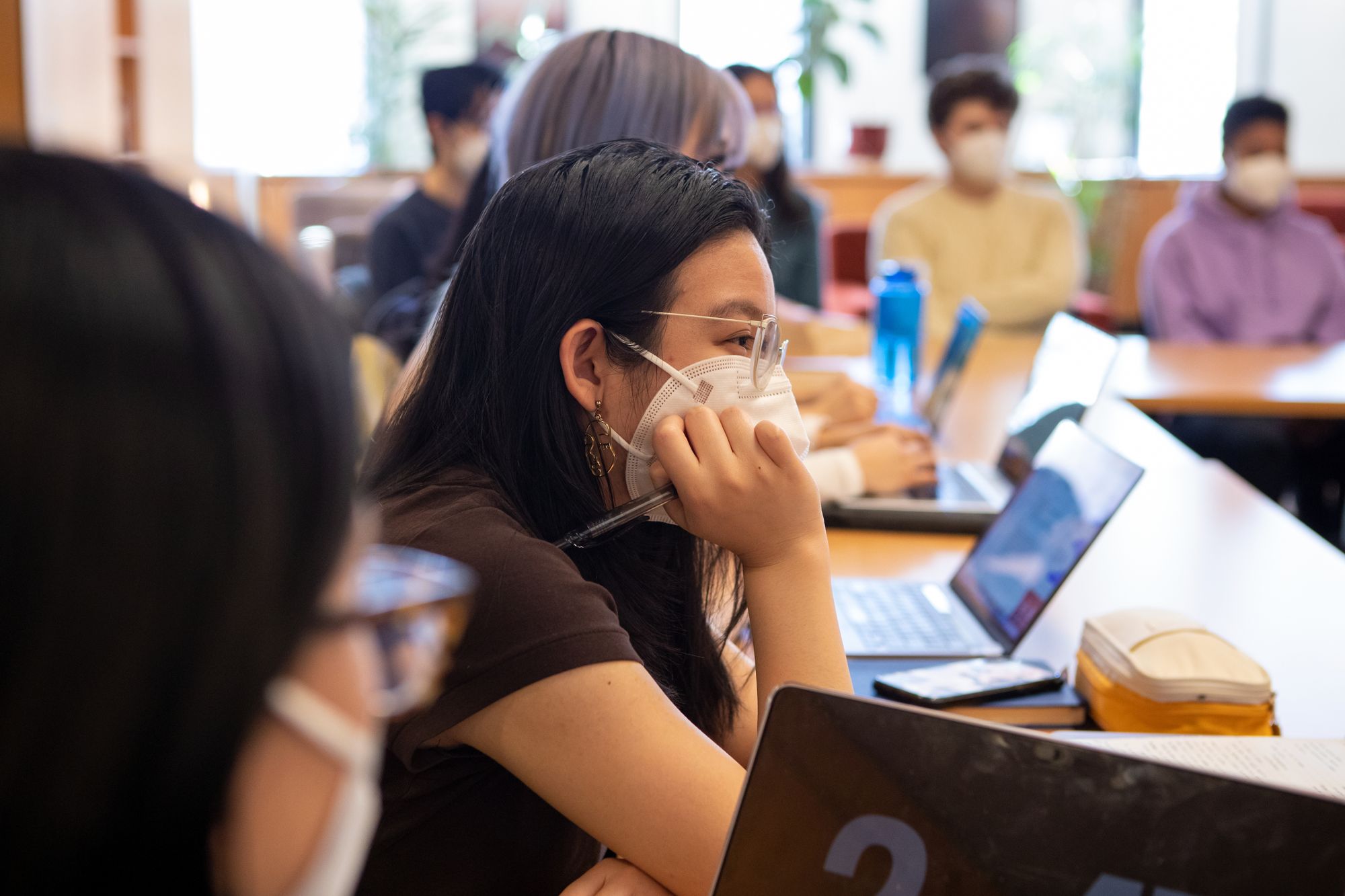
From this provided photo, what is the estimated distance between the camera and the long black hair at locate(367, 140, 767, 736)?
2.99 feet

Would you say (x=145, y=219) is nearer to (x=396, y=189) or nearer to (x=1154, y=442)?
(x=1154, y=442)

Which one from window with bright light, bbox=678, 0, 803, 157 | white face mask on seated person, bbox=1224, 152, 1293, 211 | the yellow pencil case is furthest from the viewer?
window with bright light, bbox=678, 0, 803, 157

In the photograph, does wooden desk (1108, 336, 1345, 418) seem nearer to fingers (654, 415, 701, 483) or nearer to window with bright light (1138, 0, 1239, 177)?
fingers (654, 415, 701, 483)

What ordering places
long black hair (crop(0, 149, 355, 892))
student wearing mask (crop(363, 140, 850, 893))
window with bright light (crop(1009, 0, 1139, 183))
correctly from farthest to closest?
window with bright light (crop(1009, 0, 1139, 183)) < student wearing mask (crop(363, 140, 850, 893)) < long black hair (crop(0, 149, 355, 892))

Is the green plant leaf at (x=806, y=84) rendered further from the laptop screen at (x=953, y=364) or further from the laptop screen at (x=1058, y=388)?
the laptop screen at (x=1058, y=388)

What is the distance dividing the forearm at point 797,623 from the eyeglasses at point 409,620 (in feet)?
1.61

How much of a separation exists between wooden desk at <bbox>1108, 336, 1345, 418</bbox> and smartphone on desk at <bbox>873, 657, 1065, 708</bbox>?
1521 mm

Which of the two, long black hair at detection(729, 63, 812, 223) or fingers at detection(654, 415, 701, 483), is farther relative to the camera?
long black hair at detection(729, 63, 812, 223)

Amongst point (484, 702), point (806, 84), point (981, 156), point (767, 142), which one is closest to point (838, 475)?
point (484, 702)

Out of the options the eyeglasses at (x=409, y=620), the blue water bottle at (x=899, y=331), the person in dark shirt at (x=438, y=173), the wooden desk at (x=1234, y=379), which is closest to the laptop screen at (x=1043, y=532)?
the eyeglasses at (x=409, y=620)

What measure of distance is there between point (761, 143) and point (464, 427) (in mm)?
2506

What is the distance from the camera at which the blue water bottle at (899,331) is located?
2.51 metres

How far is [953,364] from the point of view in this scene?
87.6 inches

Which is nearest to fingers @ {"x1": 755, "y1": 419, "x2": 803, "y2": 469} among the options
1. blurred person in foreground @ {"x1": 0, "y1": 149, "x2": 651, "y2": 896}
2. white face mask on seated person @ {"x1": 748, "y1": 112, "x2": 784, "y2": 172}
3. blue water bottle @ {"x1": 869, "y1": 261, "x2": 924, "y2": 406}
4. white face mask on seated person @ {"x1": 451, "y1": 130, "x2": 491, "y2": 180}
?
blurred person in foreground @ {"x1": 0, "y1": 149, "x2": 651, "y2": 896}
